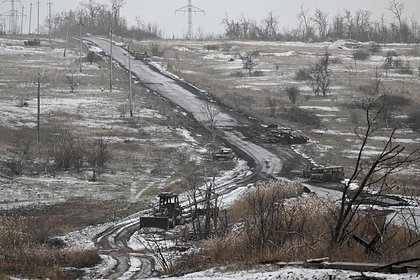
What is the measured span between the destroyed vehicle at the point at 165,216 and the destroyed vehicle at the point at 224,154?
1223 cm

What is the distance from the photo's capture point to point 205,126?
1847 inches

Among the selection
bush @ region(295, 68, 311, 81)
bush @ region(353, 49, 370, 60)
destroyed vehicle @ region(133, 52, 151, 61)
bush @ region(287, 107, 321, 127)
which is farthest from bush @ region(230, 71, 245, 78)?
bush @ region(353, 49, 370, 60)

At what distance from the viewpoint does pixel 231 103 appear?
54656 mm

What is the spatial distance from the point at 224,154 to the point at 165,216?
46.4 feet

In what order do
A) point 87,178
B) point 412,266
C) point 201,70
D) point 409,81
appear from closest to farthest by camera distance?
point 412,266 < point 87,178 < point 409,81 < point 201,70

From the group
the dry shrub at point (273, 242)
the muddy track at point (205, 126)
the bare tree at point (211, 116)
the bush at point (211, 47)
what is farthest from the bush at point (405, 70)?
the dry shrub at point (273, 242)

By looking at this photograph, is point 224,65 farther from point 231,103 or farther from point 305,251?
point 305,251

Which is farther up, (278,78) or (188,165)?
(278,78)

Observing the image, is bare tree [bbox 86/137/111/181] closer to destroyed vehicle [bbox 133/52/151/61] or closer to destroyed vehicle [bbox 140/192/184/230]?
destroyed vehicle [bbox 140/192/184/230]

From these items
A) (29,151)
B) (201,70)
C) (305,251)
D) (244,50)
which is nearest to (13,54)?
(201,70)

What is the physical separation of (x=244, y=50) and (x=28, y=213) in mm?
70336

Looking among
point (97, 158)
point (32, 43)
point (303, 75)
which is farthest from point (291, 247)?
point (32, 43)

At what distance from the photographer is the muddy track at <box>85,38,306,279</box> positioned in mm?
18062

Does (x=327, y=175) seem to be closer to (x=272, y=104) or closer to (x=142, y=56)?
(x=272, y=104)
